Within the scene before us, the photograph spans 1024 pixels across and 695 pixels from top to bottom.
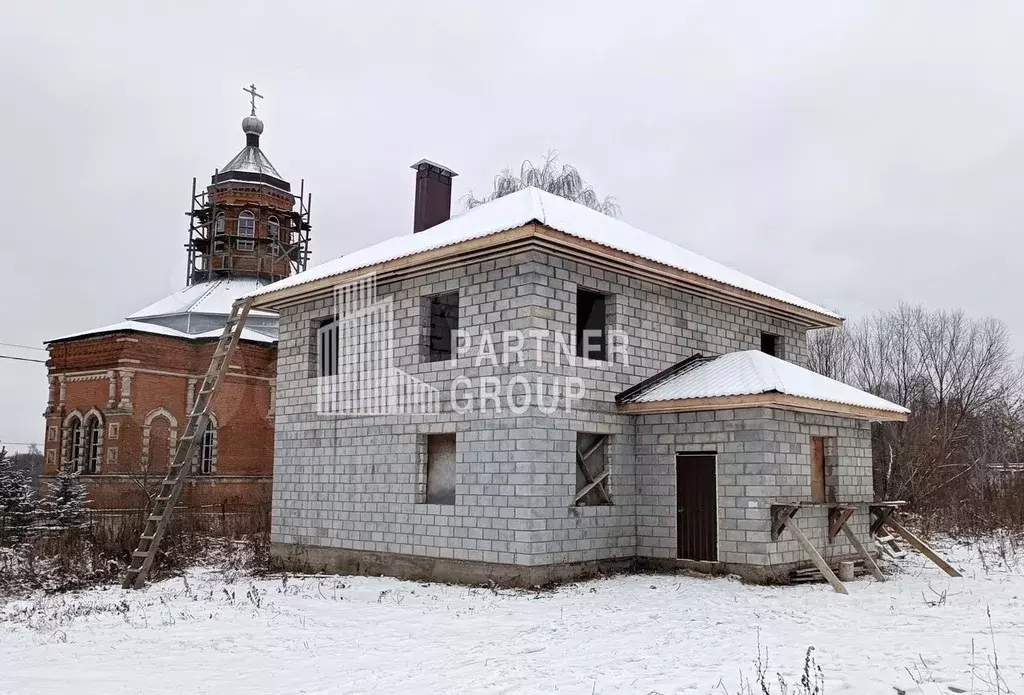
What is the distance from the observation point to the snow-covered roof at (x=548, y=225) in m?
11.8

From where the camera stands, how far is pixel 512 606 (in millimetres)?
9961

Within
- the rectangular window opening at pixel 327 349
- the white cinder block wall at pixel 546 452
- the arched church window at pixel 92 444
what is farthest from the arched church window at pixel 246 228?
the white cinder block wall at pixel 546 452

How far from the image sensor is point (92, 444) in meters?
22.3

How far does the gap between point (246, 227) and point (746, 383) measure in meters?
20.9

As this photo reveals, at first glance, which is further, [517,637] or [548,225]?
[548,225]

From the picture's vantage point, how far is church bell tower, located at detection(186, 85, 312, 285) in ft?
90.9

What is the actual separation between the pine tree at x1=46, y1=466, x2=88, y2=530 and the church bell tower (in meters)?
9.77

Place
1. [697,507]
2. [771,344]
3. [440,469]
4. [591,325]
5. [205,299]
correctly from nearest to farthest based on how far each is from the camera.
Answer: [697,507] < [440,469] < [591,325] < [771,344] < [205,299]

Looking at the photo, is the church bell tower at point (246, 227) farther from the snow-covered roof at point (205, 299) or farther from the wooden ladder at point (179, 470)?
the wooden ladder at point (179, 470)

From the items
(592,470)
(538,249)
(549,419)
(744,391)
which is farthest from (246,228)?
(744,391)

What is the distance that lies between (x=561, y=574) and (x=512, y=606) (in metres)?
1.44

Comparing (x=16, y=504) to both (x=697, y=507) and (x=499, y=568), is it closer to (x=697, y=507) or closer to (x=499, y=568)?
(x=499, y=568)

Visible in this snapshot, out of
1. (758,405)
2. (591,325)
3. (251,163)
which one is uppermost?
(251,163)

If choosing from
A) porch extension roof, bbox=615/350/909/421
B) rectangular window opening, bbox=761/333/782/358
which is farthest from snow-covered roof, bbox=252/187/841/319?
porch extension roof, bbox=615/350/909/421
